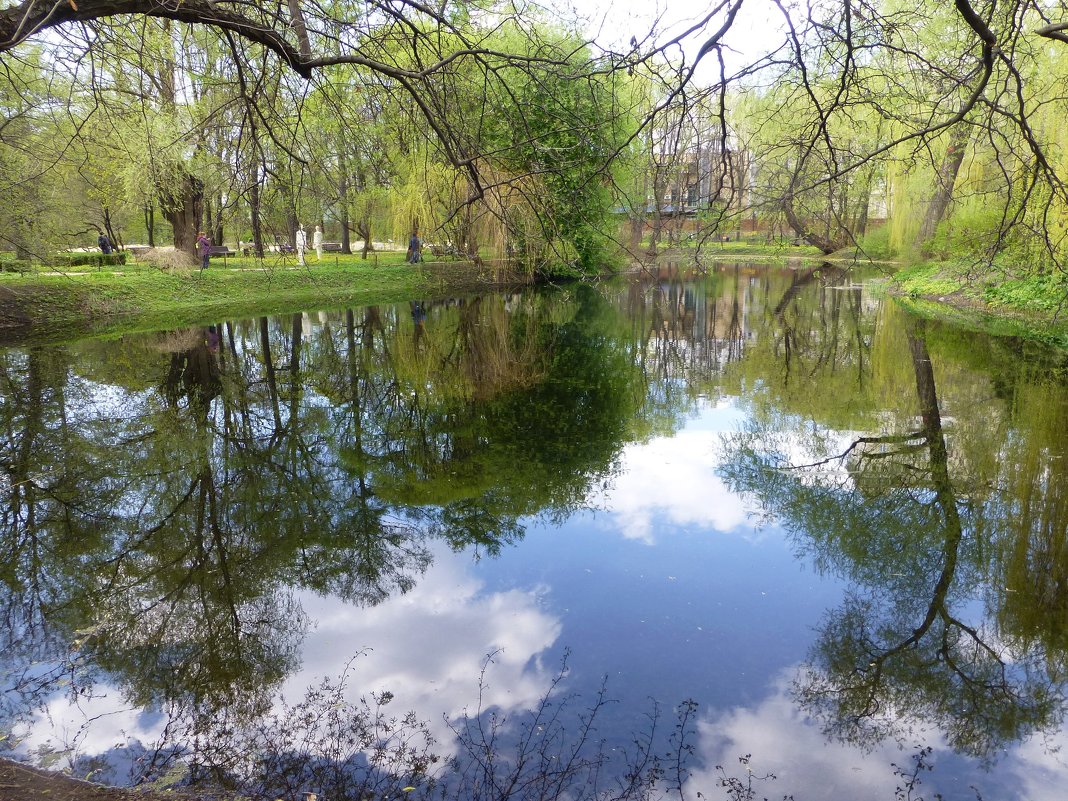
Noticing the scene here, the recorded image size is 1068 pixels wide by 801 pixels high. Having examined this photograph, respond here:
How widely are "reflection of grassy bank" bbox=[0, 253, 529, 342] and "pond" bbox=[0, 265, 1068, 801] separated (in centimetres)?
598

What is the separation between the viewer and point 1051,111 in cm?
1430

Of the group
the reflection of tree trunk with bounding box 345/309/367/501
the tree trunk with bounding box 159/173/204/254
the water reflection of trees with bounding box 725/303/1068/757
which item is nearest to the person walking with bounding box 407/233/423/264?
the tree trunk with bounding box 159/173/204/254

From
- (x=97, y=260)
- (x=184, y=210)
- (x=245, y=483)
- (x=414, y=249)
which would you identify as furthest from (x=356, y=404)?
(x=97, y=260)

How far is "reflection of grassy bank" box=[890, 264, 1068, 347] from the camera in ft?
48.5

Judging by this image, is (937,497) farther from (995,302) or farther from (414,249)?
(414,249)

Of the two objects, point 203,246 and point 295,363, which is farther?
point 203,246

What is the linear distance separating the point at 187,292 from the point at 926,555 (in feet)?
66.6

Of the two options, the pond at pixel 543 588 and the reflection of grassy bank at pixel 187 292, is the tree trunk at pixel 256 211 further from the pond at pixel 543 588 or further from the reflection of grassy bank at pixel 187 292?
the reflection of grassy bank at pixel 187 292

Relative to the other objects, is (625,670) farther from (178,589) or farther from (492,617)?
(178,589)

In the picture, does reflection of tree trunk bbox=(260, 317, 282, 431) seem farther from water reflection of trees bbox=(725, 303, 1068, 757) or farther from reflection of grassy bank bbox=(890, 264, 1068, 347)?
reflection of grassy bank bbox=(890, 264, 1068, 347)

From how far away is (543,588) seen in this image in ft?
18.6

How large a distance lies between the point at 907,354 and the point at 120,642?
13.2m

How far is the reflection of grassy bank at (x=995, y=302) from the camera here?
1477 cm

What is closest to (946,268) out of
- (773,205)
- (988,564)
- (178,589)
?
(988,564)
